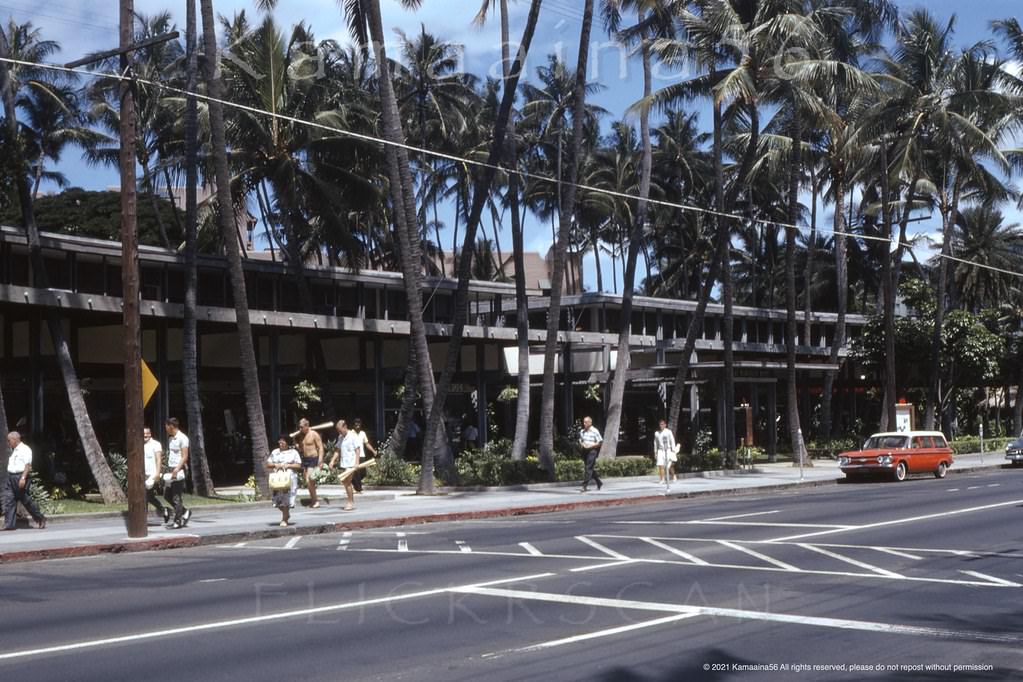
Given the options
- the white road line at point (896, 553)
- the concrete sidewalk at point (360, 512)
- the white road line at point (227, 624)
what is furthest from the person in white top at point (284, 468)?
the white road line at point (896, 553)

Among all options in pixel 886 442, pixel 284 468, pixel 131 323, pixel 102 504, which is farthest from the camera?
pixel 886 442

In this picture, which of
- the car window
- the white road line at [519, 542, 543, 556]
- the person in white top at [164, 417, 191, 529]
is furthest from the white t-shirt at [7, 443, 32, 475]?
the car window

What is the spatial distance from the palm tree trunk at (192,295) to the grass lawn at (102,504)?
787mm

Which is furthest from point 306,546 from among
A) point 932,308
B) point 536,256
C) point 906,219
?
point 536,256

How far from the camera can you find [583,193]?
6047 cm

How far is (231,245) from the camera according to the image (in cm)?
2620

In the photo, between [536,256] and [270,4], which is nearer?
[270,4]

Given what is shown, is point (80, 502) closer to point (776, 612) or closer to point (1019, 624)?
point (776, 612)

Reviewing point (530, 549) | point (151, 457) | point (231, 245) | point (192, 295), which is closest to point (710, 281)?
point (231, 245)

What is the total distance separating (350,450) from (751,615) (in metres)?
15.2

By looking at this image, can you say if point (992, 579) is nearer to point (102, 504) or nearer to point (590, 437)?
point (590, 437)

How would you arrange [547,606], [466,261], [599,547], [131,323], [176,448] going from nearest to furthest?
[547,606] < [599,547] < [131,323] < [176,448] < [466,261]

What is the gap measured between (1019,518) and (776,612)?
35.2 ft

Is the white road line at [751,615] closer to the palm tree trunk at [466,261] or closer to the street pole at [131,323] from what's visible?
the street pole at [131,323]
